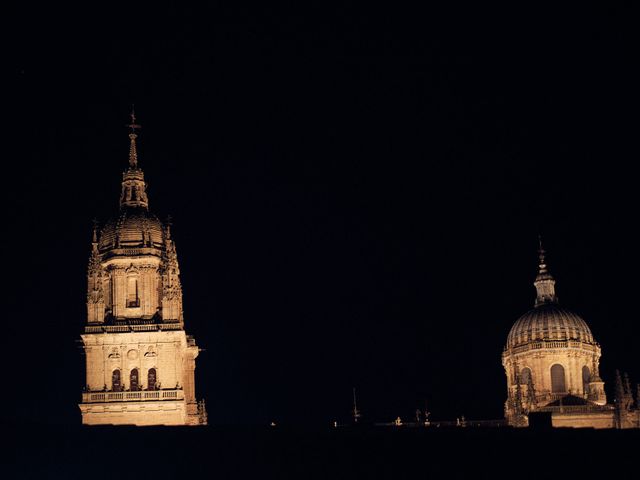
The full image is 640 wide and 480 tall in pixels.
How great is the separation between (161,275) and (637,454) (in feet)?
156

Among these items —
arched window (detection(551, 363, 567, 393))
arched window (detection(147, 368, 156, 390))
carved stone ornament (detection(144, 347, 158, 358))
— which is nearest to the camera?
carved stone ornament (detection(144, 347, 158, 358))

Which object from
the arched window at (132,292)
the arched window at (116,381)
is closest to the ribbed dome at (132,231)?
the arched window at (132,292)

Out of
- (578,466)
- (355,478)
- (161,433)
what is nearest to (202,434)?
(161,433)

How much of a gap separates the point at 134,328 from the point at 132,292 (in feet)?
9.39

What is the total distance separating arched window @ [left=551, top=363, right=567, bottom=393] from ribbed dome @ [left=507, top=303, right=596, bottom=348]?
254 centimetres

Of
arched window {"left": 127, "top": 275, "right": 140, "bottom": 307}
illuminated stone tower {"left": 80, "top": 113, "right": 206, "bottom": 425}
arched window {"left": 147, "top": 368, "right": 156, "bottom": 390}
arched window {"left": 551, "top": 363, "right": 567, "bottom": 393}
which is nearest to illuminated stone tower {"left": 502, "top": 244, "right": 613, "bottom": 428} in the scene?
arched window {"left": 551, "top": 363, "right": 567, "bottom": 393}

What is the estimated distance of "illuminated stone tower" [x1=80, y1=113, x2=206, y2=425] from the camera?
9675cm

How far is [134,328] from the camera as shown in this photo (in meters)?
97.9

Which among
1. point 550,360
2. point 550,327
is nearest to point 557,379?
point 550,360

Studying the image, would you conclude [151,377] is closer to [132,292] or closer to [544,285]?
[132,292]

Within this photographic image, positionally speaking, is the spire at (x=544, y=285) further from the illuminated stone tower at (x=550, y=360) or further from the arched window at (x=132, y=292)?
the arched window at (x=132, y=292)

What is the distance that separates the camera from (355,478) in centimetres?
5816

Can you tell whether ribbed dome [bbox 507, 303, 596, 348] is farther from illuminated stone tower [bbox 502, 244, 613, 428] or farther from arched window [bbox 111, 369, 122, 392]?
arched window [bbox 111, 369, 122, 392]

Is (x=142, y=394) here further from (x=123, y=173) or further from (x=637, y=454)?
(x=637, y=454)
